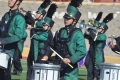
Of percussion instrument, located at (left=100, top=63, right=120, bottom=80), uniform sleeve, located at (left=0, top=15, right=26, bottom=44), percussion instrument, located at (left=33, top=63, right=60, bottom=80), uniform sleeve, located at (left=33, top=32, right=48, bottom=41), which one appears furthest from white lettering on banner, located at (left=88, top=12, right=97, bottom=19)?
percussion instrument, located at (left=33, top=63, right=60, bottom=80)

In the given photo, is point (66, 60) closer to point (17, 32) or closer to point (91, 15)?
point (17, 32)

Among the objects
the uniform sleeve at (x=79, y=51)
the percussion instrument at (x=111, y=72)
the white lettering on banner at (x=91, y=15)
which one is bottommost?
the percussion instrument at (x=111, y=72)

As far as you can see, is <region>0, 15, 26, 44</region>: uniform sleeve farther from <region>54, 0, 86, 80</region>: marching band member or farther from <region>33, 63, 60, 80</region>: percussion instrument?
<region>33, 63, 60, 80</region>: percussion instrument

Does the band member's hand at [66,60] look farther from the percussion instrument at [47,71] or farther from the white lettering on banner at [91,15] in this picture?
the white lettering on banner at [91,15]

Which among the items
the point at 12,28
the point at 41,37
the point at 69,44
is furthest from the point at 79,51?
the point at 41,37

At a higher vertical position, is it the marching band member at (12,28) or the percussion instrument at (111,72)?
the marching band member at (12,28)

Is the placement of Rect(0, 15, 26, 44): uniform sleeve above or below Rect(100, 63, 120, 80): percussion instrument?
above

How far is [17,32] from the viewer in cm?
884

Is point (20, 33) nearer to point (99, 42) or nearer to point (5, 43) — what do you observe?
point (5, 43)

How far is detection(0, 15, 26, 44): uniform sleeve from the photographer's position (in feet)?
28.6

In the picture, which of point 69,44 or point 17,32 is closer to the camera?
point 69,44

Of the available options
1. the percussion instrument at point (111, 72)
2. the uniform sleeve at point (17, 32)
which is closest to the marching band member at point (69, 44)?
the percussion instrument at point (111, 72)

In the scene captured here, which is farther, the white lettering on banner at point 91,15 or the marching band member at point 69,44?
the white lettering on banner at point 91,15

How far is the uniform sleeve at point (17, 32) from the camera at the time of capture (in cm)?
872
